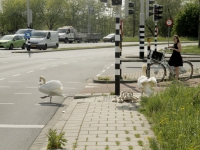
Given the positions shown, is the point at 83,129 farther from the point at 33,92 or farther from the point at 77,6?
the point at 77,6

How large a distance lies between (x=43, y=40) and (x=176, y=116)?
117 feet

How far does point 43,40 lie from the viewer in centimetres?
4228

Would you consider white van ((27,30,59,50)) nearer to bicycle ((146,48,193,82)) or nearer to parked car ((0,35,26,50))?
parked car ((0,35,26,50))

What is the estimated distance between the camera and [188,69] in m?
16.1

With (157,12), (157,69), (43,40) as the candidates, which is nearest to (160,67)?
(157,69)

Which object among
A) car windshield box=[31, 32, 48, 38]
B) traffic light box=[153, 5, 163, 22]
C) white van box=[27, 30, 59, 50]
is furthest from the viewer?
car windshield box=[31, 32, 48, 38]

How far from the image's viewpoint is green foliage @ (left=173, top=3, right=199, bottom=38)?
227 ft

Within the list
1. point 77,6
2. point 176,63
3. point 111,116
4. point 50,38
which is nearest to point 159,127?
point 111,116

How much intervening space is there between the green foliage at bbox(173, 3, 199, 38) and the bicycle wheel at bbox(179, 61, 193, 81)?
53.9 m

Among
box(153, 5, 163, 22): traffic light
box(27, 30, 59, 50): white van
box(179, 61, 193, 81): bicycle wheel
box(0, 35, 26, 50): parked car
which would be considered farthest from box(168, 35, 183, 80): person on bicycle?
box(0, 35, 26, 50): parked car

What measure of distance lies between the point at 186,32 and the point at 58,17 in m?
42.3

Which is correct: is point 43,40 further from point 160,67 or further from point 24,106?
point 24,106

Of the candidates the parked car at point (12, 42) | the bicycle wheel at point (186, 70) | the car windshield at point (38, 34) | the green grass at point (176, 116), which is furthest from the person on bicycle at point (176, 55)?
the parked car at point (12, 42)

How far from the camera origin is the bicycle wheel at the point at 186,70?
15484mm
